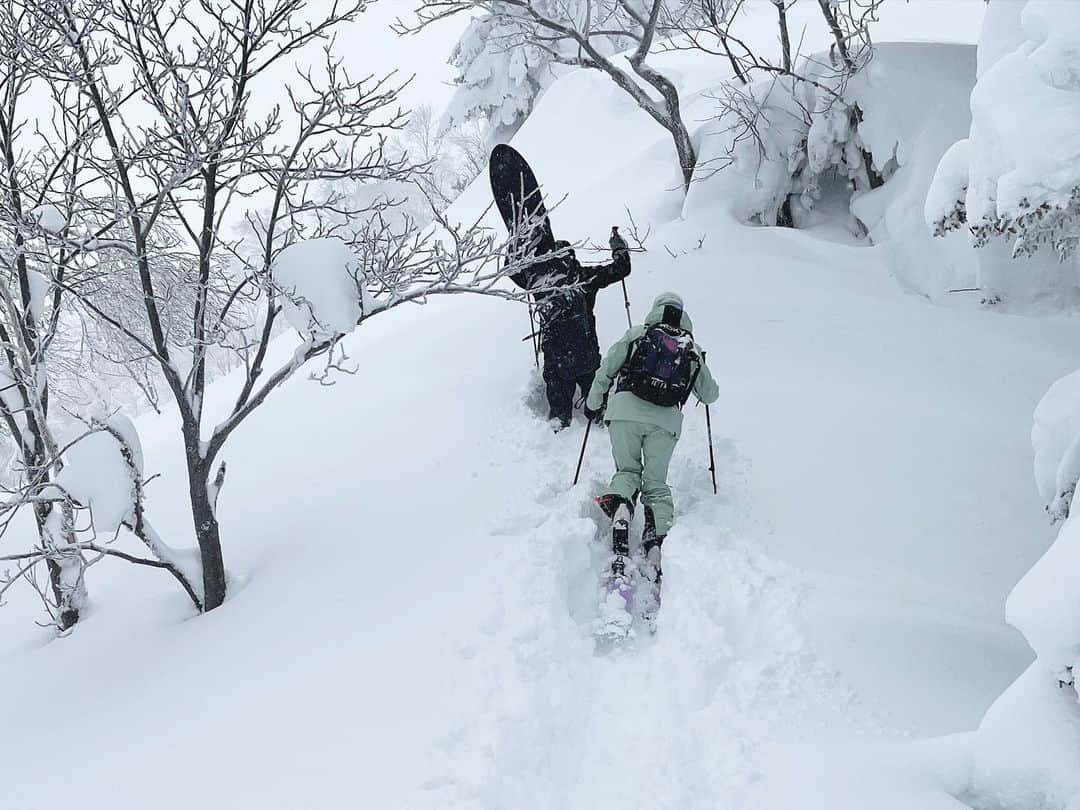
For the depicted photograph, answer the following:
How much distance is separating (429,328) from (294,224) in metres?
4.69

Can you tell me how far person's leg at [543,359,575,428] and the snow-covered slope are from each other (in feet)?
0.78

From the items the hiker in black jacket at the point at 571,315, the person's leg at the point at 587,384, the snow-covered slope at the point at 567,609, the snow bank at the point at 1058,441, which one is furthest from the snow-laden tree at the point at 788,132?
the snow bank at the point at 1058,441

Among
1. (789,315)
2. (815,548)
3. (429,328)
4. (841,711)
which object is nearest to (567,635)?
(841,711)

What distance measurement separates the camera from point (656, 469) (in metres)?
4.80

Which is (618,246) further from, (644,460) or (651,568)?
(651,568)

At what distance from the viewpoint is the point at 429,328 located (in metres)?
8.84

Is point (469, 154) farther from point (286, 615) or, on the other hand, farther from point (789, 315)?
point (286, 615)

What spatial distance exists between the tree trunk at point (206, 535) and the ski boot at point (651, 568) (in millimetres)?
2948

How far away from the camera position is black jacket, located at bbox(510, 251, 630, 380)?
5883 mm

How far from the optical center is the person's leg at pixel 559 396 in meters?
6.16

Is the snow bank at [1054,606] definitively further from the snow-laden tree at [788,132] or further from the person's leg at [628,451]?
the snow-laden tree at [788,132]

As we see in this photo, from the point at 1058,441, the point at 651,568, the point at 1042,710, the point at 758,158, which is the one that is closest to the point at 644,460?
the point at 651,568

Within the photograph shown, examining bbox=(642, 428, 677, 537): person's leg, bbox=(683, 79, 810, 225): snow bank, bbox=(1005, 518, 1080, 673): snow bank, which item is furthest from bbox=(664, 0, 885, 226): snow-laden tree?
bbox=(1005, 518, 1080, 673): snow bank

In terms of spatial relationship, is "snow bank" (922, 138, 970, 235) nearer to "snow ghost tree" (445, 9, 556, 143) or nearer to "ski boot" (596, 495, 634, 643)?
"ski boot" (596, 495, 634, 643)
